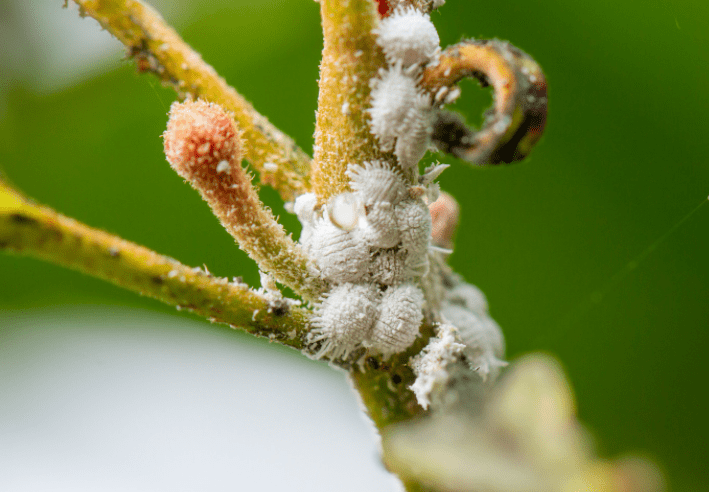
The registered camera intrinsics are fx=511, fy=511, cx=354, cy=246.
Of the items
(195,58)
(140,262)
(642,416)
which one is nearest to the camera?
(140,262)

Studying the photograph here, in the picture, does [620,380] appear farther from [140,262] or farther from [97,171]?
[97,171]

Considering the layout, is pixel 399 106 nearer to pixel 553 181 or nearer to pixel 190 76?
pixel 190 76

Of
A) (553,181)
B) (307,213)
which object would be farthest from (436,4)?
(553,181)

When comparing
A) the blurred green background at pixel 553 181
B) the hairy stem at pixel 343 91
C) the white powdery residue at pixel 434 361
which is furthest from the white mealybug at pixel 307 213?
the blurred green background at pixel 553 181

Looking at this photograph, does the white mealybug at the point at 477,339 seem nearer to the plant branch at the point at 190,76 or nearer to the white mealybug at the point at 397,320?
the white mealybug at the point at 397,320

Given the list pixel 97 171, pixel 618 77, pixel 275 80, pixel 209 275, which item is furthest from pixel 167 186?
pixel 618 77
